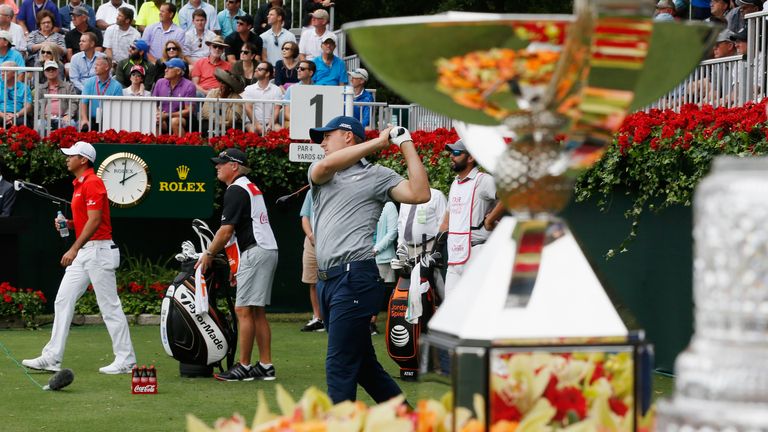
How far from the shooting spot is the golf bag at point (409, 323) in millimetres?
10039

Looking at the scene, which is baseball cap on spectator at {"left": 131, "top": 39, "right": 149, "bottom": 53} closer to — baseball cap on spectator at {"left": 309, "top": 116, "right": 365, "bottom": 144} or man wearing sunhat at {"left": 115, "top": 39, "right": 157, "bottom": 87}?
man wearing sunhat at {"left": 115, "top": 39, "right": 157, "bottom": 87}

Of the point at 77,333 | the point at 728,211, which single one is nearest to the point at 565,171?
the point at 728,211

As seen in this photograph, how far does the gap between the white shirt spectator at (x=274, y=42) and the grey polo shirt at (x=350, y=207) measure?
14.2m

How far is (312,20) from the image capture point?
832 inches

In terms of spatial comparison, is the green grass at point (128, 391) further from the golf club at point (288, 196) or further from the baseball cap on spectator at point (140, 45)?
the baseball cap on spectator at point (140, 45)

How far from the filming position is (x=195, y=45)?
20.7 metres

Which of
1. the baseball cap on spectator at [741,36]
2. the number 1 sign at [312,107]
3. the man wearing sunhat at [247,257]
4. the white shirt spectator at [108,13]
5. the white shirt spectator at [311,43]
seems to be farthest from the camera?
the white shirt spectator at [108,13]

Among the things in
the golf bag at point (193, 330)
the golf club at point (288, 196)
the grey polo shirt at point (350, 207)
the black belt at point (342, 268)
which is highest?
the grey polo shirt at point (350, 207)

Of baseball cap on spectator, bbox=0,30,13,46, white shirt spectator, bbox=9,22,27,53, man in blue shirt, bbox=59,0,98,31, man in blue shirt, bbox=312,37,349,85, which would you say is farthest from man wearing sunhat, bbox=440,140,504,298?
man in blue shirt, bbox=59,0,98,31

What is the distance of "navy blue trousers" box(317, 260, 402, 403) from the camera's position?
22.3 feet

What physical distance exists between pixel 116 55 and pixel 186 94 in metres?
2.84

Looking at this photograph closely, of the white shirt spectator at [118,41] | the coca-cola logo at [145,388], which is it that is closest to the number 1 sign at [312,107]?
the coca-cola logo at [145,388]

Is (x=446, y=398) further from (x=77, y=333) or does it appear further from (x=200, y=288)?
(x=77, y=333)

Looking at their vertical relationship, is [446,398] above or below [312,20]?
below
